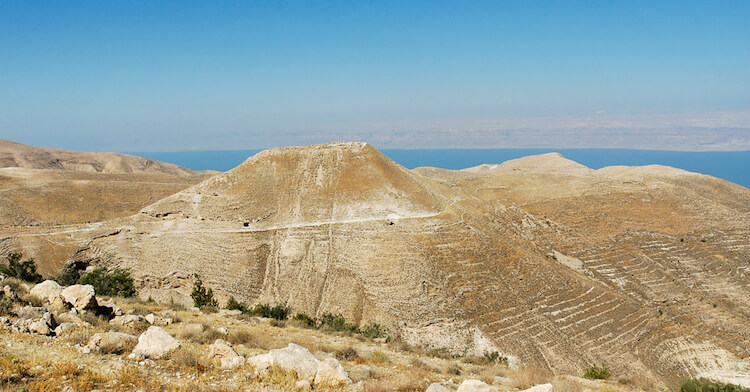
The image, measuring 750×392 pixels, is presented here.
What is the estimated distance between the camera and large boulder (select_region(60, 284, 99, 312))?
14.0m

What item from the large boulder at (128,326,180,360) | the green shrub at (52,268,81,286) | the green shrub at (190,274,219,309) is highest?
the large boulder at (128,326,180,360)

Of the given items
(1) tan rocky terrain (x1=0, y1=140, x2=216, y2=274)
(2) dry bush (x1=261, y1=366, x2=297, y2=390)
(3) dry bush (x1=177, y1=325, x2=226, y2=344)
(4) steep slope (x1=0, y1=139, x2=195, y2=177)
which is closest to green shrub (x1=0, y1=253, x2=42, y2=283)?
(1) tan rocky terrain (x1=0, y1=140, x2=216, y2=274)

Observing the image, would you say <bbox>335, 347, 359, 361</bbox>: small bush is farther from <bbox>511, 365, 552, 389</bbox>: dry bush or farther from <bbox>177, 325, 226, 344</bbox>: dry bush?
<bbox>511, 365, 552, 389</bbox>: dry bush

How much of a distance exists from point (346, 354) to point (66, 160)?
13750 centimetres

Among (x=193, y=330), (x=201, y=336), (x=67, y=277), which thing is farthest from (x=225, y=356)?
(x=67, y=277)

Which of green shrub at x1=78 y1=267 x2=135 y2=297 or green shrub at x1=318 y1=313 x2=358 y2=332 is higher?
green shrub at x1=78 y1=267 x2=135 y2=297

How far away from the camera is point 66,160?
395 ft

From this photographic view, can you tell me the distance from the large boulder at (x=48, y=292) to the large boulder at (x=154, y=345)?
16.4 feet

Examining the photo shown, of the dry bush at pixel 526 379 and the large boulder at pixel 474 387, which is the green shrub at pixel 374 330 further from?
the large boulder at pixel 474 387

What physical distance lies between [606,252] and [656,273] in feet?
14.3

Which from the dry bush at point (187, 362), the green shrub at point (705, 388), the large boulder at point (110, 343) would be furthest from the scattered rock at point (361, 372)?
the green shrub at point (705, 388)

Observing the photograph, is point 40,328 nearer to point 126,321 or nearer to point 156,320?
point 126,321

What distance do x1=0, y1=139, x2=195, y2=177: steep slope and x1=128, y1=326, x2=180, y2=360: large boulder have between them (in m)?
118

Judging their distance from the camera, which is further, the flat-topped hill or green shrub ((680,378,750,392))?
the flat-topped hill
